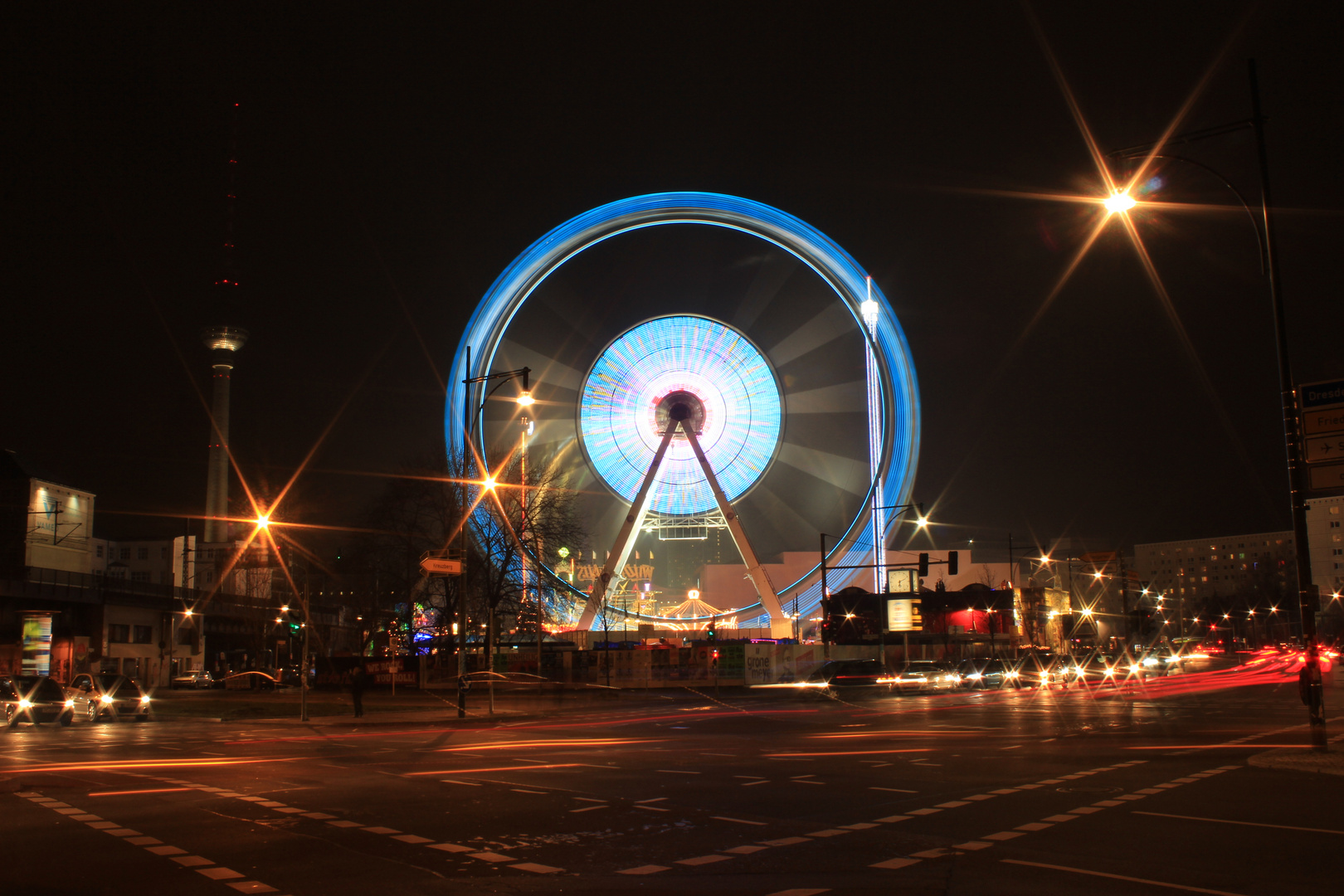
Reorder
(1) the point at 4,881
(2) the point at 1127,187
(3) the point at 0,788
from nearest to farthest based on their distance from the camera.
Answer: (1) the point at 4,881 < (3) the point at 0,788 < (2) the point at 1127,187

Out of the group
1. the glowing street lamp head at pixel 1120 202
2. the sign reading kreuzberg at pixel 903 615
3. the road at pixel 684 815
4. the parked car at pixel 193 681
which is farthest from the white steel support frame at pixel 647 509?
the glowing street lamp head at pixel 1120 202

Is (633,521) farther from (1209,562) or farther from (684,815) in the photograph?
(1209,562)

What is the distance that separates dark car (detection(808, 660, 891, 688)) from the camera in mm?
40219

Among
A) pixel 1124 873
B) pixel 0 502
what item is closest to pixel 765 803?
pixel 1124 873

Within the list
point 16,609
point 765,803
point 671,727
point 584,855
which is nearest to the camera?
point 584,855

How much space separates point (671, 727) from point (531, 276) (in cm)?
2799

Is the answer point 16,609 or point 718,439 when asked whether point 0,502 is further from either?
point 718,439

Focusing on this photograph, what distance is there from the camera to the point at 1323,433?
14172 mm

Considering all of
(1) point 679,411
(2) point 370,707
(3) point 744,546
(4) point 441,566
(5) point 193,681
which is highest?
(1) point 679,411

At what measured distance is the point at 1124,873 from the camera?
7043 millimetres

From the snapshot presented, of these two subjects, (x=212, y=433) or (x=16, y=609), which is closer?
(x=16, y=609)

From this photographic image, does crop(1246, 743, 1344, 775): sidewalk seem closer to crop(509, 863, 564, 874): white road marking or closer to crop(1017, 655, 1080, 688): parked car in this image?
crop(509, 863, 564, 874): white road marking

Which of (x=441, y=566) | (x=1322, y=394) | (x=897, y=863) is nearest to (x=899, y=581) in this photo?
(x=441, y=566)

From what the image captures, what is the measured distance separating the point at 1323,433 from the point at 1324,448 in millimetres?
199
